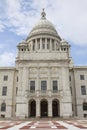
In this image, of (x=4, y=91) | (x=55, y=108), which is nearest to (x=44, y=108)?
(x=55, y=108)

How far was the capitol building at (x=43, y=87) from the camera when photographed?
4531 cm

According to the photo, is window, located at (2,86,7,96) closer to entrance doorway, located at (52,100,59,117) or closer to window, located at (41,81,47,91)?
window, located at (41,81,47,91)

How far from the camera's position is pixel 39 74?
48.1 metres

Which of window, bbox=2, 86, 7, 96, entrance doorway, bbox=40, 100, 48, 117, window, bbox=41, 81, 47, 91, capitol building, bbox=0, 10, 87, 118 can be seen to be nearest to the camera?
capitol building, bbox=0, 10, 87, 118

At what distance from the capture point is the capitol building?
4531 centimetres

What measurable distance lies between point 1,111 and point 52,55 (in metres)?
19.8

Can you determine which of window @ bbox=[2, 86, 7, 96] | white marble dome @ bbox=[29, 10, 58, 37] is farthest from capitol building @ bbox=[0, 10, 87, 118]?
white marble dome @ bbox=[29, 10, 58, 37]

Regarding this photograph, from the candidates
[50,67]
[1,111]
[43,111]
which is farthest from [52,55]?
[1,111]

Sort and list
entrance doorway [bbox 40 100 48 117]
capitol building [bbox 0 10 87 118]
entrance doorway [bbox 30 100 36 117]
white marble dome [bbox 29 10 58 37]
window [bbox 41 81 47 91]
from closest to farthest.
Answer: capitol building [bbox 0 10 87 118], window [bbox 41 81 47 91], entrance doorway [bbox 40 100 48 117], entrance doorway [bbox 30 100 36 117], white marble dome [bbox 29 10 58 37]

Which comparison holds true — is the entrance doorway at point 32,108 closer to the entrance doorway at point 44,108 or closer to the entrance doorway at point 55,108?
the entrance doorway at point 44,108

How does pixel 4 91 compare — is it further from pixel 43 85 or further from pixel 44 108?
pixel 44 108

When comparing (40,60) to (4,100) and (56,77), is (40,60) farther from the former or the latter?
(4,100)

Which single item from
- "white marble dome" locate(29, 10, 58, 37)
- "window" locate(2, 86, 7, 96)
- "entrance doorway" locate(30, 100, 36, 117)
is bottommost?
"entrance doorway" locate(30, 100, 36, 117)

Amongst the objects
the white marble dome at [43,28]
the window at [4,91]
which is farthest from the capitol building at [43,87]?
the white marble dome at [43,28]
